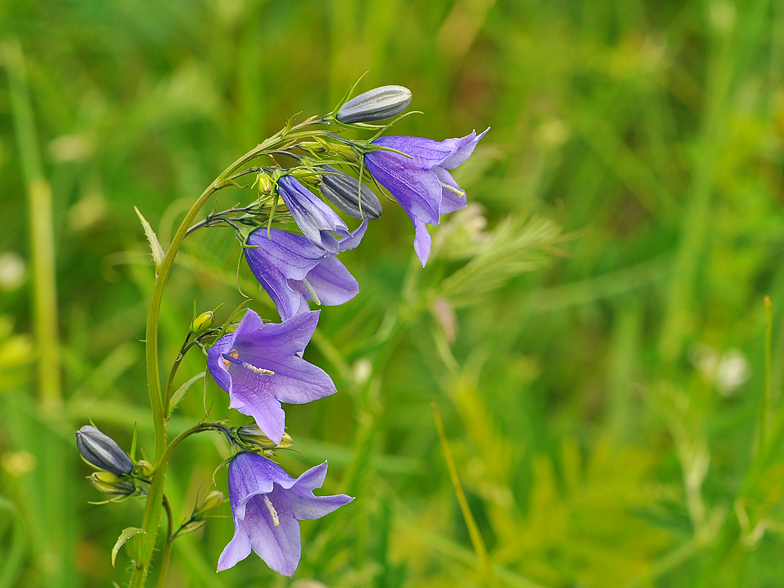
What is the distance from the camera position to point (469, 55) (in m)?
4.26

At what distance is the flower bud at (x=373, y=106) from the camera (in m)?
1.21

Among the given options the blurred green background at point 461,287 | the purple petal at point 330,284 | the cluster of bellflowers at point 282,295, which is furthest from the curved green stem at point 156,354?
the blurred green background at point 461,287

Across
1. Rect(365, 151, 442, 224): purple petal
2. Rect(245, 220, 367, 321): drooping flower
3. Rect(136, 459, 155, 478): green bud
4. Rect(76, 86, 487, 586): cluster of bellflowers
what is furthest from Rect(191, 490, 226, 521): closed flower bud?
Rect(365, 151, 442, 224): purple petal

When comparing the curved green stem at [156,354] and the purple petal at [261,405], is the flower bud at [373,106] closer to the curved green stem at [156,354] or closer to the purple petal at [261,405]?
the curved green stem at [156,354]

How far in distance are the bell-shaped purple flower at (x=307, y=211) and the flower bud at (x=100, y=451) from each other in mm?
476

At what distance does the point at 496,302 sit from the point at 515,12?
1934mm

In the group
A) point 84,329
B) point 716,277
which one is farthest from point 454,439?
point 84,329

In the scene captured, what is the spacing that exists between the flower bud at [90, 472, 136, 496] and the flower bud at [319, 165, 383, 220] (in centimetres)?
60

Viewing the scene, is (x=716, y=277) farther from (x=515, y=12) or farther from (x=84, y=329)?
(x=84, y=329)

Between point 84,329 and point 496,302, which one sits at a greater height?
point 84,329

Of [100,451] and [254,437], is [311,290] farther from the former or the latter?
[100,451]

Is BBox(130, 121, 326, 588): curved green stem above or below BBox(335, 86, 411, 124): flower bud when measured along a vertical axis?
below

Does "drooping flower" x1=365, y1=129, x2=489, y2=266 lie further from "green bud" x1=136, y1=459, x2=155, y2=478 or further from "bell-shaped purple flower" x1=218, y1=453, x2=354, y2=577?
"green bud" x1=136, y1=459, x2=155, y2=478

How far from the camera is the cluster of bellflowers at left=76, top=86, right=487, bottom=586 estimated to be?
111 centimetres
